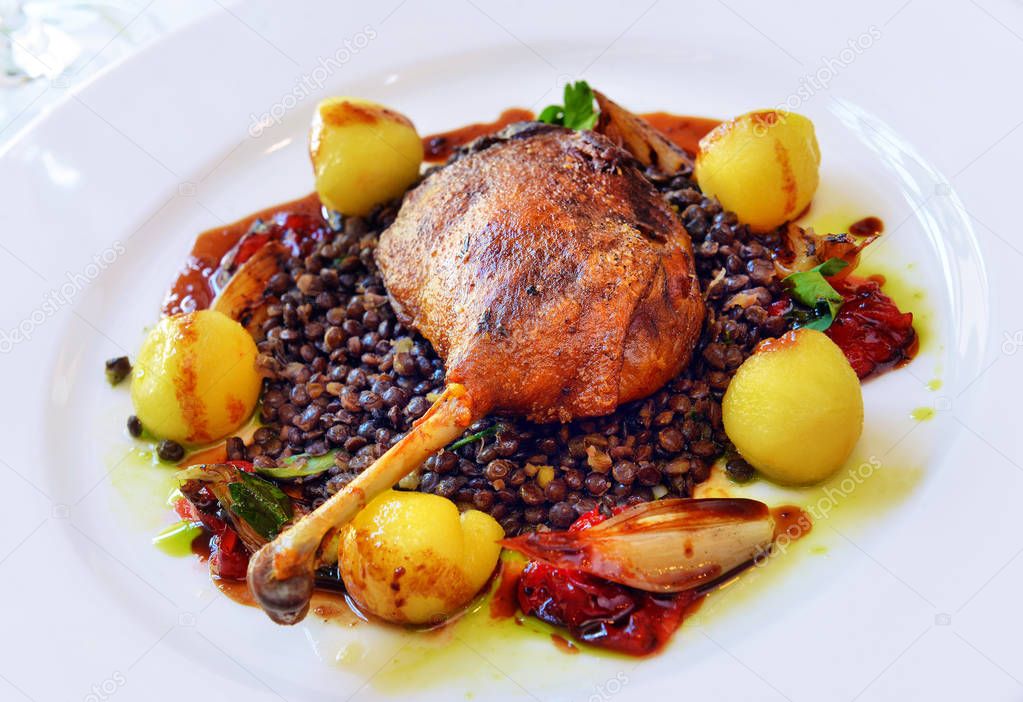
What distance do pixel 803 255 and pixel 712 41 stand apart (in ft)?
Result: 5.43

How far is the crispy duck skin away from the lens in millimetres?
3361

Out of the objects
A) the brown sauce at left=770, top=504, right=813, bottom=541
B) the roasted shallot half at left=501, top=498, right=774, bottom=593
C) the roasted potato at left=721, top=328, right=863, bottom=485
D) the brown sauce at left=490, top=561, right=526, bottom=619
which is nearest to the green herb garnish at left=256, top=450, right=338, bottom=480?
the brown sauce at left=490, top=561, right=526, bottom=619

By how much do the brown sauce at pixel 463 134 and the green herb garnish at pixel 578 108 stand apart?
0.45 m

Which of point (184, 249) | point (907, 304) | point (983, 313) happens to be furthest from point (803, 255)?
point (184, 249)

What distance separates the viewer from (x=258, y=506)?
344 centimetres

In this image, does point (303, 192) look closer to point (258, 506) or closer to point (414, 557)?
point (258, 506)

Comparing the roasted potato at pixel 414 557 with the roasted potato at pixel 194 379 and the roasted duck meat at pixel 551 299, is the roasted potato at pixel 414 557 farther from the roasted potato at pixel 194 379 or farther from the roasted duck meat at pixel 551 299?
the roasted potato at pixel 194 379

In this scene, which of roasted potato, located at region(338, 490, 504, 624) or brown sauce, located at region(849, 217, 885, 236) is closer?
roasted potato, located at region(338, 490, 504, 624)

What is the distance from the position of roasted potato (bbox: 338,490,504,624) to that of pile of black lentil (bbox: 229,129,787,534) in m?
0.26

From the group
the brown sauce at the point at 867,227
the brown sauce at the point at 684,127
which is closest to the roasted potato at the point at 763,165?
the brown sauce at the point at 867,227

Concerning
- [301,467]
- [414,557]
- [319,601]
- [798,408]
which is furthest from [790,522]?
[301,467]

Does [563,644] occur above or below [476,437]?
below

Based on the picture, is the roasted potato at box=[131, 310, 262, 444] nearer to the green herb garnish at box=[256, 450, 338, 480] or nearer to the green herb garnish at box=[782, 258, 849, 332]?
the green herb garnish at box=[256, 450, 338, 480]

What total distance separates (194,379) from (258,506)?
2.34 ft
